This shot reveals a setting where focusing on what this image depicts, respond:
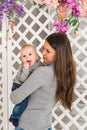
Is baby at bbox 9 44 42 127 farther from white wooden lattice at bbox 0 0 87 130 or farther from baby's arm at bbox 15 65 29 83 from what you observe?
white wooden lattice at bbox 0 0 87 130

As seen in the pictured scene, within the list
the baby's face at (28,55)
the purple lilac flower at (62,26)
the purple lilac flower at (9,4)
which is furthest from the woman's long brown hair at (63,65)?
the purple lilac flower at (9,4)

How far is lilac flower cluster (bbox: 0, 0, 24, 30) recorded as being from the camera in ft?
8.47

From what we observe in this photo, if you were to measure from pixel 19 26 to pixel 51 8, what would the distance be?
1.49ft

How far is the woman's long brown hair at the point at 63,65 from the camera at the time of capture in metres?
1.72

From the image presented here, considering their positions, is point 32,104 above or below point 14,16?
below

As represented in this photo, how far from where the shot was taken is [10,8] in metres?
2.60

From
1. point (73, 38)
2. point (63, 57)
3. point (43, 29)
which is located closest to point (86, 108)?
point (73, 38)

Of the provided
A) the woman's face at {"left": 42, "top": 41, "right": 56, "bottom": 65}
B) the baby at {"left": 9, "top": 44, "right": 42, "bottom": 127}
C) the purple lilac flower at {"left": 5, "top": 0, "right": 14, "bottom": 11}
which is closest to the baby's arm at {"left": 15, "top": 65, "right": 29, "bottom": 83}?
the baby at {"left": 9, "top": 44, "right": 42, "bottom": 127}

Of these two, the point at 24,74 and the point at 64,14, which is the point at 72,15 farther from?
the point at 24,74

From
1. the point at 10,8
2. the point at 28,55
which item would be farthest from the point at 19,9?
the point at 28,55

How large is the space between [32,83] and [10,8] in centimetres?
111

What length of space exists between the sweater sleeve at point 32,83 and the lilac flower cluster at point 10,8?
105 centimetres

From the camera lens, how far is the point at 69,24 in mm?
2363

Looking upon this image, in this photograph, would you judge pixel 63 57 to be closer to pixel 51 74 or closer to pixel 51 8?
pixel 51 74
